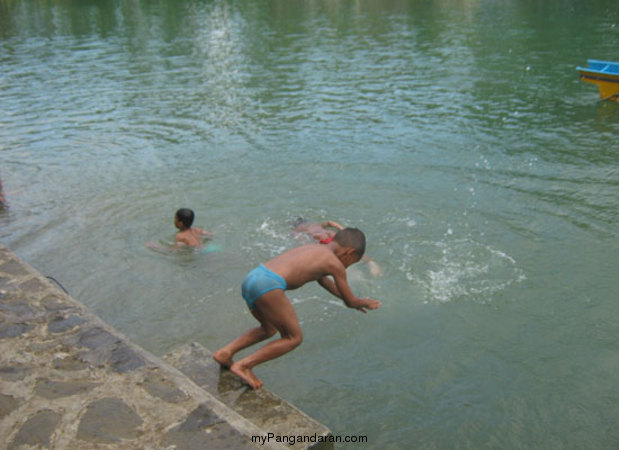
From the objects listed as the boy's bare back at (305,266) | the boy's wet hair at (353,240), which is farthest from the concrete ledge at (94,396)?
the boy's wet hair at (353,240)

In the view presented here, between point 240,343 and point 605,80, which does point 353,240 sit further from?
point 605,80

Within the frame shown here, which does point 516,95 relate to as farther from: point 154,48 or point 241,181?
point 154,48

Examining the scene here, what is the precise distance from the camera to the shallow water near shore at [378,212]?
5.25m

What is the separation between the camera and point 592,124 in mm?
12461

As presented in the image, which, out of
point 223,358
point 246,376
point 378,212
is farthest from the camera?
point 378,212

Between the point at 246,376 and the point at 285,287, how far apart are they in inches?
30.8

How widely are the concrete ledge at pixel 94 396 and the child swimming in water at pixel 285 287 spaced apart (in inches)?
14.7

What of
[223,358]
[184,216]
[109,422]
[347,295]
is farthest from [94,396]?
[184,216]

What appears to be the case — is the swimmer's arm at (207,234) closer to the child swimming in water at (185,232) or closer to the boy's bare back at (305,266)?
the child swimming in water at (185,232)

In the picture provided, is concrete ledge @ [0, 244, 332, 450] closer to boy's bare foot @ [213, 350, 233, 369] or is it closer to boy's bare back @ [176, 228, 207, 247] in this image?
boy's bare foot @ [213, 350, 233, 369]

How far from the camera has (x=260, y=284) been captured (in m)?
4.25

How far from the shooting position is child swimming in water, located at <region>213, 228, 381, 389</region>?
4270 mm

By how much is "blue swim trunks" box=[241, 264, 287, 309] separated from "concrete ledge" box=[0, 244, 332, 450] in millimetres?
756

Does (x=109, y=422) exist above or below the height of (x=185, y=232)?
above
